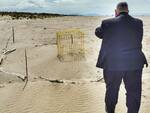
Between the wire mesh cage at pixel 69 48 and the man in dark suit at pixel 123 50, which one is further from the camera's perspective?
the wire mesh cage at pixel 69 48

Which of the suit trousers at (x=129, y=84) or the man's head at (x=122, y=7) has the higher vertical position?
the man's head at (x=122, y=7)

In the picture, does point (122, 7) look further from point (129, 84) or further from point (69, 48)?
point (69, 48)

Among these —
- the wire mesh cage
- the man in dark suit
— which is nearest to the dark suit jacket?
the man in dark suit

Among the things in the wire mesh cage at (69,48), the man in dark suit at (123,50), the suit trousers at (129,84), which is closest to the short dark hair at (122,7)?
the man in dark suit at (123,50)

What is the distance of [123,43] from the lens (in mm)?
6000

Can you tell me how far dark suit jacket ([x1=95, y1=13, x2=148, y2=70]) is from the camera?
19.6ft

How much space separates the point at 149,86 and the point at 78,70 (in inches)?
185

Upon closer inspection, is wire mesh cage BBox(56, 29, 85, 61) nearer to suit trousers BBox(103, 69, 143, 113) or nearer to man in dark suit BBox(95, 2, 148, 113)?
suit trousers BBox(103, 69, 143, 113)

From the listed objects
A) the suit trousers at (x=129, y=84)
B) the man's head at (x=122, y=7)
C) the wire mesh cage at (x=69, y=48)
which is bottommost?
the wire mesh cage at (x=69, y=48)

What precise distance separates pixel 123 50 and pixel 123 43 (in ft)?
0.38

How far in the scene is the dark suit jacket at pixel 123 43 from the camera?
19.6ft

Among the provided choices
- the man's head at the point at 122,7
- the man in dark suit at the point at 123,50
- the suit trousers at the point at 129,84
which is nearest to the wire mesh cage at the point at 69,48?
the suit trousers at the point at 129,84

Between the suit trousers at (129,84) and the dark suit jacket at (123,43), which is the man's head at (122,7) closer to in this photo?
the dark suit jacket at (123,43)

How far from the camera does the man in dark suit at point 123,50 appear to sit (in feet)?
19.6
